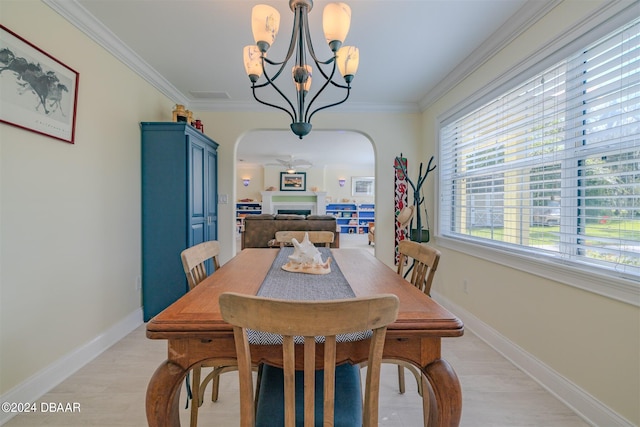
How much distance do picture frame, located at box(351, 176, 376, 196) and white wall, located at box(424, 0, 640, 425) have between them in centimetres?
714

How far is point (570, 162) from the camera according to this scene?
1.68 metres

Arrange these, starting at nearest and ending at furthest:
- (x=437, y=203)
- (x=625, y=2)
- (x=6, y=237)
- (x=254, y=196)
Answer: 1. (x=625, y=2)
2. (x=6, y=237)
3. (x=437, y=203)
4. (x=254, y=196)

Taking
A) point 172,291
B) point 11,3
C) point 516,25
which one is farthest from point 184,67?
point 516,25

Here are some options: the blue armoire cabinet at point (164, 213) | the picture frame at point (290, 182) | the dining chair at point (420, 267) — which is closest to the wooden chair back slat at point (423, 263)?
the dining chair at point (420, 267)

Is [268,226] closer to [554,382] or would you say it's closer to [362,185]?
[554,382]

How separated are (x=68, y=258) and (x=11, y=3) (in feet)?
4.74

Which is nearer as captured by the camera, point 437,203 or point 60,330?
point 60,330

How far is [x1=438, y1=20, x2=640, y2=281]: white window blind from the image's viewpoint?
1375 millimetres

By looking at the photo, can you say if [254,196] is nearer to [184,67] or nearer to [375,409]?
[184,67]

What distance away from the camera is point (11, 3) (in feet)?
5.03

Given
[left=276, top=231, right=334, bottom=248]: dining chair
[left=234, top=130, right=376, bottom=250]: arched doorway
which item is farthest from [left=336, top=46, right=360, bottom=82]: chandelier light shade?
[left=234, top=130, right=376, bottom=250]: arched doorway

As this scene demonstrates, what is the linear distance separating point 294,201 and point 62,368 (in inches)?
307

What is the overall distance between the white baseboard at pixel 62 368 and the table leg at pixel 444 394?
208cm

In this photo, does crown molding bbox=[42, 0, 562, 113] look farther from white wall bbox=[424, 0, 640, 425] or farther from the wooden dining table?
the wooden dining table
